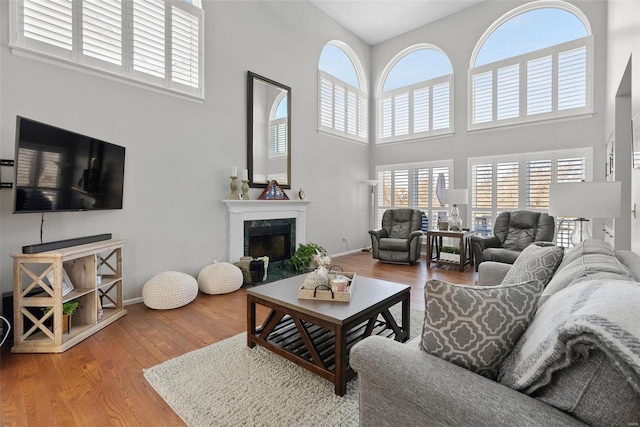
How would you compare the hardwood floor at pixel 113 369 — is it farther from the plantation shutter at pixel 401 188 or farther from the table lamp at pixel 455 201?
the plantation shutter at pixel 401 188

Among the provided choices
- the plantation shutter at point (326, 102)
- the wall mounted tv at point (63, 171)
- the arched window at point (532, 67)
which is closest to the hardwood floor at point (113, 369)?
the wall mounted tv at point (63, 171)

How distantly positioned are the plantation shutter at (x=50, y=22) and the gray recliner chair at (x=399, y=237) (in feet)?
15.5

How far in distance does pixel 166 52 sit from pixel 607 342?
14.3 ft

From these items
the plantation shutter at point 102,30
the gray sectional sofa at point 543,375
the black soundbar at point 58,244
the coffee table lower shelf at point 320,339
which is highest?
the plantation shutter at point 102,30

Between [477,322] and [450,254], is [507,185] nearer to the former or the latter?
[450,254]

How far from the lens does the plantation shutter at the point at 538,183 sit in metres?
4.93

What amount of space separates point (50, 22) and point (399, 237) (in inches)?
211

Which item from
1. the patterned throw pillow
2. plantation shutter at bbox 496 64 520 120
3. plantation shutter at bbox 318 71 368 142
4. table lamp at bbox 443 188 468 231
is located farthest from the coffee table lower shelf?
plantation shutter at bbox 496 64 520 120

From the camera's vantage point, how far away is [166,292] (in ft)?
10.2

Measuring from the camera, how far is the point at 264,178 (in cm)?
468

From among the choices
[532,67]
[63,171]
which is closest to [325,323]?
[63,171]

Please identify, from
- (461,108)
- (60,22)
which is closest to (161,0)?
(60,22)

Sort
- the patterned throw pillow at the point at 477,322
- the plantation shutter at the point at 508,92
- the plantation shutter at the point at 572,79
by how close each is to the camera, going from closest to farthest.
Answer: the patterned throw pillow at the point at 477,322 → the plantation shutter at the point at 572,79 → the plantation shutter at the point at 508,92

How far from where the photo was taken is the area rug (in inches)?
61.2
